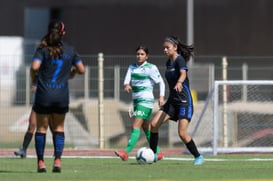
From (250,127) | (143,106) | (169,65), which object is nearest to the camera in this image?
(169,65)

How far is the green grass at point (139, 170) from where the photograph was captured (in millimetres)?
13739

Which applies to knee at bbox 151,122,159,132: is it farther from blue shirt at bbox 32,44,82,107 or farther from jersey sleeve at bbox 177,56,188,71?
blue shirt at bbox 32,44,82,107

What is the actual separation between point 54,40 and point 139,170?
2.44 meters

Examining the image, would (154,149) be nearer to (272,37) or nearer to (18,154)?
(18,154)

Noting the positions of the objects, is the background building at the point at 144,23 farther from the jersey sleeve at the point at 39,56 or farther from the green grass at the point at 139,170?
the jersey sleeve at the point at 39,56

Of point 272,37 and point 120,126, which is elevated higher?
point 272,37

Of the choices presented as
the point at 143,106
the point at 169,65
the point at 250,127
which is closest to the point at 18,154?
the point at 143,106

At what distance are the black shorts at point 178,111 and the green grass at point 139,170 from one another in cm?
79

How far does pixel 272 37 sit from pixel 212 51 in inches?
111

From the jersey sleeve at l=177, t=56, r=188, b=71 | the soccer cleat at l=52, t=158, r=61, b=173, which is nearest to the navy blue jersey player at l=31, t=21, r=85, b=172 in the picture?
the soccer cleat at l=52, t=158, r=61, b=173

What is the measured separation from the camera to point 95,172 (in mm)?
14820

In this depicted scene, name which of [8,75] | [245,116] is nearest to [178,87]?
[245,116]

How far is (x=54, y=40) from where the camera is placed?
46.6 feet

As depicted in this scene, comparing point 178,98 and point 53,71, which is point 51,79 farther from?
point 178,98
